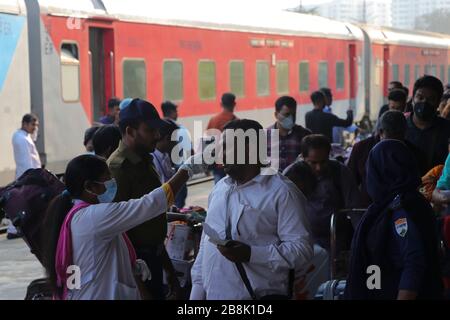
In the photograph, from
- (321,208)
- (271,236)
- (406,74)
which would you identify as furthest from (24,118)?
(406,74)

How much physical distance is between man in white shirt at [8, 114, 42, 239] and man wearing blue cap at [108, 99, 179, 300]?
6.36m

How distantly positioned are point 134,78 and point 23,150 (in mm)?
3486

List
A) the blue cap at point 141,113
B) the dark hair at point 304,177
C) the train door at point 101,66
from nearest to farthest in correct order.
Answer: the blue cap at point 141,113 → the dark hair at point 304,177 → the train door at point 101,66

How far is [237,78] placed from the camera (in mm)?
18484

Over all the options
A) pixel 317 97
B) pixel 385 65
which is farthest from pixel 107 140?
pixel 385 65

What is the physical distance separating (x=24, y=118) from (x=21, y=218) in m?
6.89

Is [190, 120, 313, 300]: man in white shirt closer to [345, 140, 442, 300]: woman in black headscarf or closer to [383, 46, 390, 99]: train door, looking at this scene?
[345, 140, 442, 300]: woman in black headscarf

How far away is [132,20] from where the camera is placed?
1434cm

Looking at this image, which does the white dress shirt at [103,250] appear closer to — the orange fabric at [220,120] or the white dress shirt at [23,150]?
the white dress shirt at [23,150]

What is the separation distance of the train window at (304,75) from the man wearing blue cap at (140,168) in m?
16.8

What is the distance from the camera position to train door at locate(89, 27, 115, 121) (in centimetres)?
1379

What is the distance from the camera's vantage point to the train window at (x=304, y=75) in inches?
859

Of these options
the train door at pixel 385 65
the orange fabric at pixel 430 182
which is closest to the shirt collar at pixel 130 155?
the orange fabric at pixel 430 182

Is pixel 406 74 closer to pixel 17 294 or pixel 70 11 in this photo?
pixel 70 11
